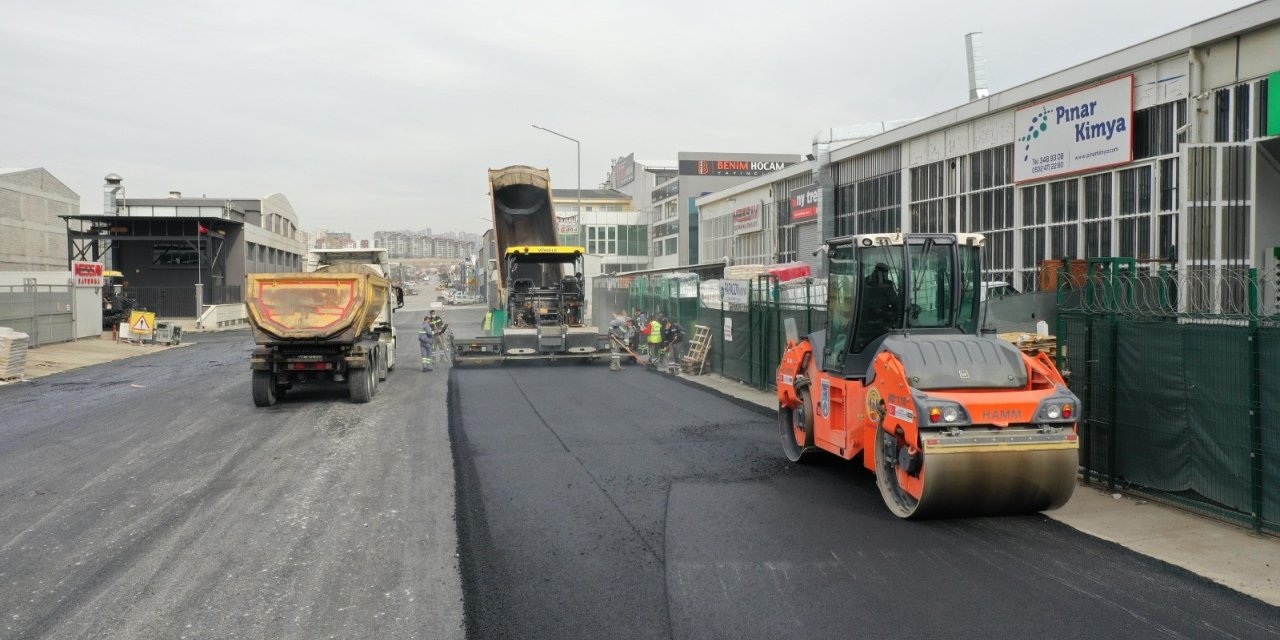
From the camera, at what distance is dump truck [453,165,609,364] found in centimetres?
2309

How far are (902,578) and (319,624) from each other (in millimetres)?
3864

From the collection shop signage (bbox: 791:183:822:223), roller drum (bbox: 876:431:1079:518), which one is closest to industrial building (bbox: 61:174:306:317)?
shop signage (bbox: 791:183:822:223)

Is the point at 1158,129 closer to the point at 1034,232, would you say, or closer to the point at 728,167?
the point at 1034,232

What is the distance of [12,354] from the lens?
21.6 metres

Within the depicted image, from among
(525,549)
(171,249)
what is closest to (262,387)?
(525,549)

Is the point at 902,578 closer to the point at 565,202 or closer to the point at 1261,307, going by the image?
the point at 1261,307

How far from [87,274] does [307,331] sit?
25.7 metres

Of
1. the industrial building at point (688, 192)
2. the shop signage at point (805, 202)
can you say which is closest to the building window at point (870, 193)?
the shop signage at point (805, 202)

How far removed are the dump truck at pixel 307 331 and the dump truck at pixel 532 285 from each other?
6286 millimetres

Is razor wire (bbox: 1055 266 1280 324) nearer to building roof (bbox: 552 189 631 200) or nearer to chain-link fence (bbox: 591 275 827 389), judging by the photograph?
chain-link fence (bbox: 591 275 827 389)

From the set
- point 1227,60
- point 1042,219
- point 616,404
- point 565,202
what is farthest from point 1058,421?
point 565,202

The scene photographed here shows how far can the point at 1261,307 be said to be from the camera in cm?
712

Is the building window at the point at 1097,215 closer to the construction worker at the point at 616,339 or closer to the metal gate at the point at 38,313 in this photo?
the construction worker at the point at 616,339

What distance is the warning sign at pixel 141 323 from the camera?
34.9 metres
